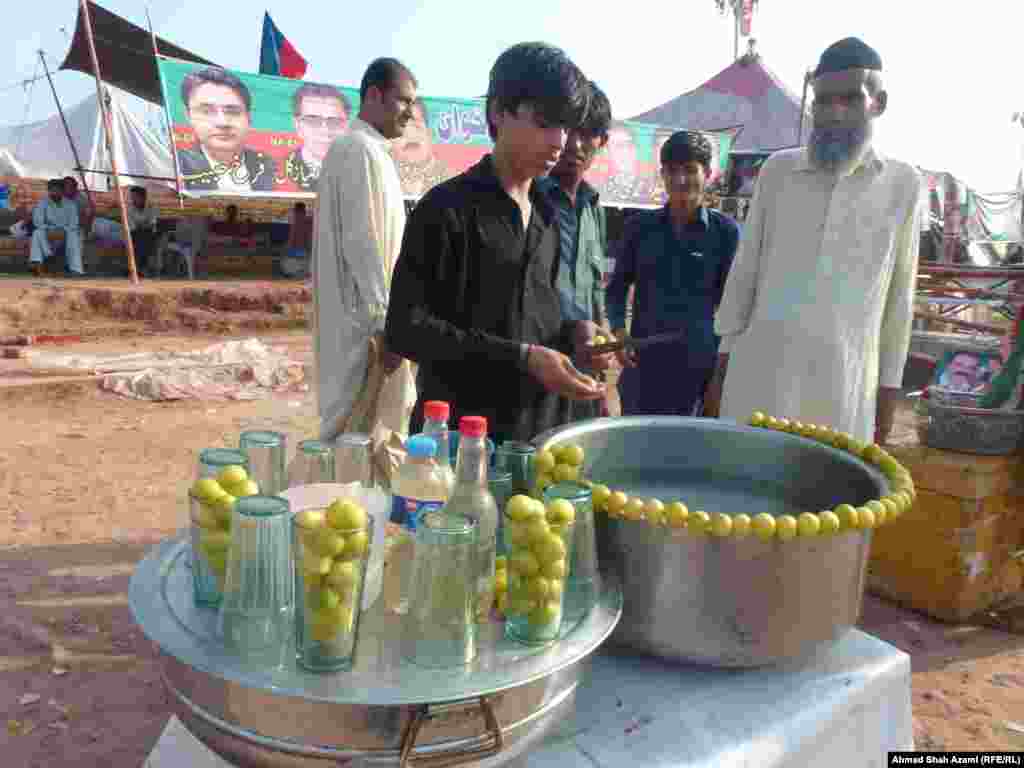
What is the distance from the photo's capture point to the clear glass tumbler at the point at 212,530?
41.0 inches

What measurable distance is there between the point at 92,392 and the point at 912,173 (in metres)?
6.10

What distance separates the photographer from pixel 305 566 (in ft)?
2.97

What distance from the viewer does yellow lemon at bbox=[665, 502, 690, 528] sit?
42.4 inches

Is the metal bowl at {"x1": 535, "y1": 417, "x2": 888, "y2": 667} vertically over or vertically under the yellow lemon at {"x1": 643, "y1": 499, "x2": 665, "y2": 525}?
under

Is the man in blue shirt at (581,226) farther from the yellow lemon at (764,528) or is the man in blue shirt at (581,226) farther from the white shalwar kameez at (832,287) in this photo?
the yellow lemon at (764,528)

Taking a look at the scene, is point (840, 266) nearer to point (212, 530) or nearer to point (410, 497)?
point (410, 497)

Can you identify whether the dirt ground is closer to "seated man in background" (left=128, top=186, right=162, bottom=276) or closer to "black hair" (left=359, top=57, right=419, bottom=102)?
"black hair" (left=359, top=57, right=419, bottom=102)

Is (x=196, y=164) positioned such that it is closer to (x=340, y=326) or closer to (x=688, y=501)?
(x=340, y=326)

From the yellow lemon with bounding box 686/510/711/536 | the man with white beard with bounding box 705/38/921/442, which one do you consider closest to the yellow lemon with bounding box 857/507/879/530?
the yellow lemon with bounding box 686/510/711/536

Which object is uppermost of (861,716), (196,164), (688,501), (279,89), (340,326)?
(279,89)

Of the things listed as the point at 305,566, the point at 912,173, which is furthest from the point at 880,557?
the point at 305,566

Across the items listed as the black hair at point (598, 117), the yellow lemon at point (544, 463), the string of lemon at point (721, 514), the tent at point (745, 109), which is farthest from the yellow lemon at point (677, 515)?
the tent at point (745, 109)

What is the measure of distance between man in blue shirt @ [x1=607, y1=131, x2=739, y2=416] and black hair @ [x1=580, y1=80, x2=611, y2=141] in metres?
0.44

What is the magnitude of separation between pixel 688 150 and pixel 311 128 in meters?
8.07
